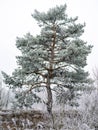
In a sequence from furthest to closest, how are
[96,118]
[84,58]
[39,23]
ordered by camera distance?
1. [39,23]
2. [84,58]
3. [96,118]

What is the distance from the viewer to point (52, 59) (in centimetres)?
1944

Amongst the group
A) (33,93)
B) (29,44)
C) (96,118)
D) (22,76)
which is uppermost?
(29,44)

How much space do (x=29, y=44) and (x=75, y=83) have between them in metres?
4.61

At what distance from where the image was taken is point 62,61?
1911cm

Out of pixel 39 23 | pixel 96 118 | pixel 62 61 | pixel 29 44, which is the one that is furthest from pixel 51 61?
pixel 96 118

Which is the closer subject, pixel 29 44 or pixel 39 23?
pixel 29 44

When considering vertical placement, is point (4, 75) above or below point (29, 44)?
below

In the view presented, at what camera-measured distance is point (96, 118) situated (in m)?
13.5

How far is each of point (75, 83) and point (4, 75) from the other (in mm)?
5442

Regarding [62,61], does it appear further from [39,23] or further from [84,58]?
[39,23]

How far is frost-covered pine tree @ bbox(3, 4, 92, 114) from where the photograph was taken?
18.8 m

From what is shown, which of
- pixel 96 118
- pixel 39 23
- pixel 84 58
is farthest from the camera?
pixel 39 23

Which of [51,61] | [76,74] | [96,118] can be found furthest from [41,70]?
[96,118]

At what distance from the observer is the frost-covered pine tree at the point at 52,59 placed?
18.8 meters
